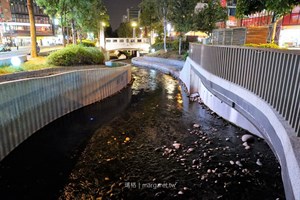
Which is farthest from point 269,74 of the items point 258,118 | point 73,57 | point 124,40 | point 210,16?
point 124,40

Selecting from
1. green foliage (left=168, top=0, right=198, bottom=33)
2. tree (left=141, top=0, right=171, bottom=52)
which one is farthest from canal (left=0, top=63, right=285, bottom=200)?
tree (left=141, top=0, right=171, bottom=52)

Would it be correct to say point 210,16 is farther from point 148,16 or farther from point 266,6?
point 148,16

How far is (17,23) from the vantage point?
6312 centimetres

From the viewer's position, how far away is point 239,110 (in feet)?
31.8

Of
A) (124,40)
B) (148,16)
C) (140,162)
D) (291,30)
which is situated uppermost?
(148,16)

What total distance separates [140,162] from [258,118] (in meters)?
4.42

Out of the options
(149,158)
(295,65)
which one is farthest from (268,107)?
(149,158)

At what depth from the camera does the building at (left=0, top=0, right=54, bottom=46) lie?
55.8 m

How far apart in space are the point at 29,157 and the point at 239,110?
28.1ft

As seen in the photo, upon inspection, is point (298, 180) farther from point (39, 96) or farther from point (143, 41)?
point (143, 41)

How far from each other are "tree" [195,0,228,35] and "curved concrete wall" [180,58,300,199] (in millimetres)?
15081

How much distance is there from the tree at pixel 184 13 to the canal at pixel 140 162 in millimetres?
20057

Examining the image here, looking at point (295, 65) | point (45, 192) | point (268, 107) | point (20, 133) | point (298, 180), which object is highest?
point (295, 65)

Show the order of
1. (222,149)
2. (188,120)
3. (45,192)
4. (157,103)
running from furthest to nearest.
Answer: (157,103)
(188,120)
(222,149)
(45,192)
